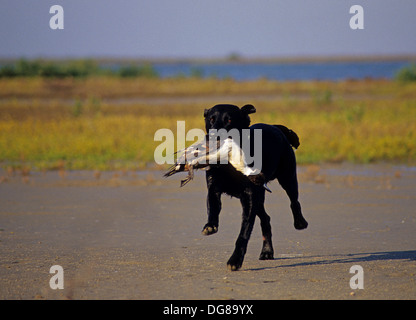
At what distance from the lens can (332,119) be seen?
1962 centimetres

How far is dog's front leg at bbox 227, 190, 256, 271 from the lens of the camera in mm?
6473

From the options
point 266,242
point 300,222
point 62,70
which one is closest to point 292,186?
point 300,222

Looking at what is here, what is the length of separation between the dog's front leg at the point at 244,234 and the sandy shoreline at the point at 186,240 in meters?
0.10

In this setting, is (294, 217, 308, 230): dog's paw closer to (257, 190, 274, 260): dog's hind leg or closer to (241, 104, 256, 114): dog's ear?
(257, 190, 274, 260): dog's hind leg

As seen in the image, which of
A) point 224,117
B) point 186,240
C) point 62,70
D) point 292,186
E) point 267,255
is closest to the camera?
point 224,117

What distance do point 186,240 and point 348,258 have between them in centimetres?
186

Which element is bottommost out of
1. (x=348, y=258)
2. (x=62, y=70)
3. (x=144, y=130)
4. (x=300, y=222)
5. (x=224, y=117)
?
(x=348, y=258)

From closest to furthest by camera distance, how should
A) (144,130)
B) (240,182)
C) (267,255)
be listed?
(240,182) < (267,255) < (144,130)

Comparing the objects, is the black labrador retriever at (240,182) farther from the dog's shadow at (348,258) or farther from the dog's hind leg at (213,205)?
the dog's shadow at (348,258)

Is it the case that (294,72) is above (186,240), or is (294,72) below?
above

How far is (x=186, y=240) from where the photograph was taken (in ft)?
26.3

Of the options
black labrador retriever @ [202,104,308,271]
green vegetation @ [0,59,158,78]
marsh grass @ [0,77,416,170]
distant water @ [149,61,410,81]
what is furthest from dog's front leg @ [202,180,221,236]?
distant water @ [149,61,410,81]

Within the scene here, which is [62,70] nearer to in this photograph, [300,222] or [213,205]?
[300,222]

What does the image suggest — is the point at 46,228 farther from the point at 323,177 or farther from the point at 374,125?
the point at 374,125
